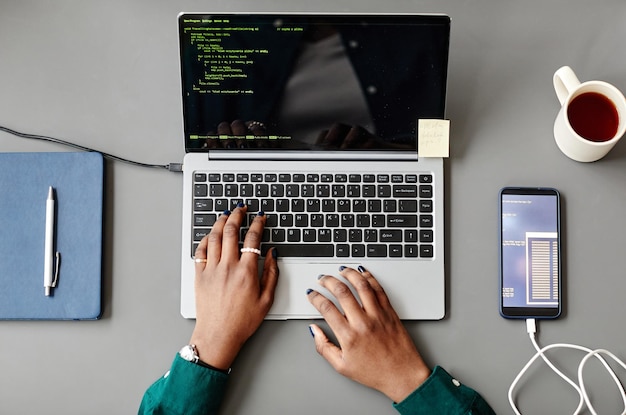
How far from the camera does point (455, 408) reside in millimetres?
822

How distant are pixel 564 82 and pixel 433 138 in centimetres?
21

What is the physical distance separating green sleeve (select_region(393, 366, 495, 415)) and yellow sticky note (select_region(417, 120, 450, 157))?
0.33 meters

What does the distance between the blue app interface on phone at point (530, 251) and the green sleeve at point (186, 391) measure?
458 mm

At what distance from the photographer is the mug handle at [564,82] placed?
2.76 ft

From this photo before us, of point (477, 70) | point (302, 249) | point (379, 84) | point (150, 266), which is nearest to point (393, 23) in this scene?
point (379, 84)

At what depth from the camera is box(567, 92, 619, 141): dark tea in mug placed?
85 centimetres

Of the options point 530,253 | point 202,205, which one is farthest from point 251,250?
point 530,253

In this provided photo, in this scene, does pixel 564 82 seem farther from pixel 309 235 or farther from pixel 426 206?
pixel 309 235

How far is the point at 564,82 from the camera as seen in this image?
0.85 metres

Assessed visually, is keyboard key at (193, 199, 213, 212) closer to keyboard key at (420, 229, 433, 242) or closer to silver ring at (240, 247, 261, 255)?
silver ring at (240, 247, 261, 255)

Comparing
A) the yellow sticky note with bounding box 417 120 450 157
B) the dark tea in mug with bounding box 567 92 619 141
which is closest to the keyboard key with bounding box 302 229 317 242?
the yellow sticky note with bounding box 417 120 450 157

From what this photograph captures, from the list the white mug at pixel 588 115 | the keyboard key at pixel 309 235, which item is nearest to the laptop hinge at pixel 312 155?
A: the keyboard key at pixel 309 235

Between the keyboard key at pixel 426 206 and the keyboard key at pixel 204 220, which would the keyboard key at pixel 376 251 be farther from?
the keyboard key at pixel 204 220

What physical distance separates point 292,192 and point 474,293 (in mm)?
324
